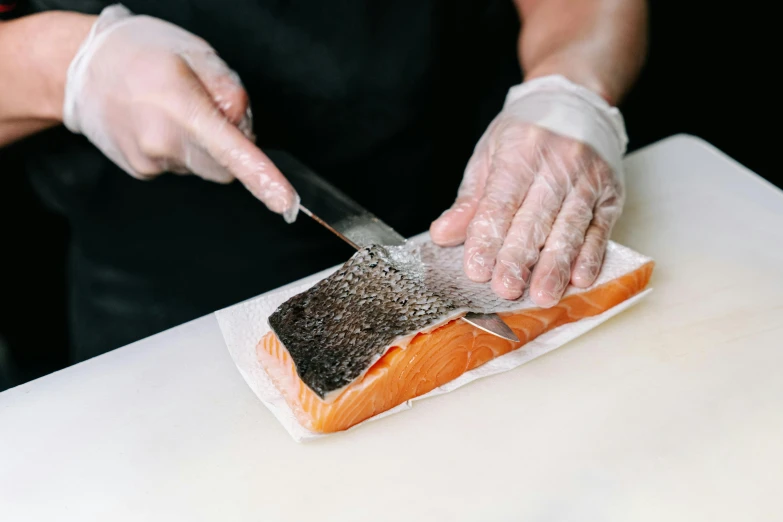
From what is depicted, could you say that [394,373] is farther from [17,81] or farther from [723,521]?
[17,81]

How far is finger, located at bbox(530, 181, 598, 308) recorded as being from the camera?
53.5 inches

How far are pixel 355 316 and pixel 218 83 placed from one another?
2.12 ft

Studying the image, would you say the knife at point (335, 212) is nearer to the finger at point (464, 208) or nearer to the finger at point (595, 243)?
the finger at point (464, 208)

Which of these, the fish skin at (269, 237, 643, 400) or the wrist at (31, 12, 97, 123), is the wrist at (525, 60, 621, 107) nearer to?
the fish skin at (269, 237, 643, 400)

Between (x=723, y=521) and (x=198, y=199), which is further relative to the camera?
(x=198, y=199)

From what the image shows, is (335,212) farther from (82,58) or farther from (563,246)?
(82,58)

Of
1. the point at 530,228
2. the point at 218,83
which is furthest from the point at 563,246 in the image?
the point at 218,83

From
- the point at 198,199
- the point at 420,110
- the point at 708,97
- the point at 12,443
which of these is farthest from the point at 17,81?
the point at 708,97

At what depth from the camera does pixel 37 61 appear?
157 centimetres

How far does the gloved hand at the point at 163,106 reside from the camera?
1.46 meters

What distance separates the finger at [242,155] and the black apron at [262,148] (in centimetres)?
32

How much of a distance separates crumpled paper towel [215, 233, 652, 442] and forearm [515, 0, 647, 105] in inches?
21.6

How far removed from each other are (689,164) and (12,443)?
179cm

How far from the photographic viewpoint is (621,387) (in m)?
1.33
